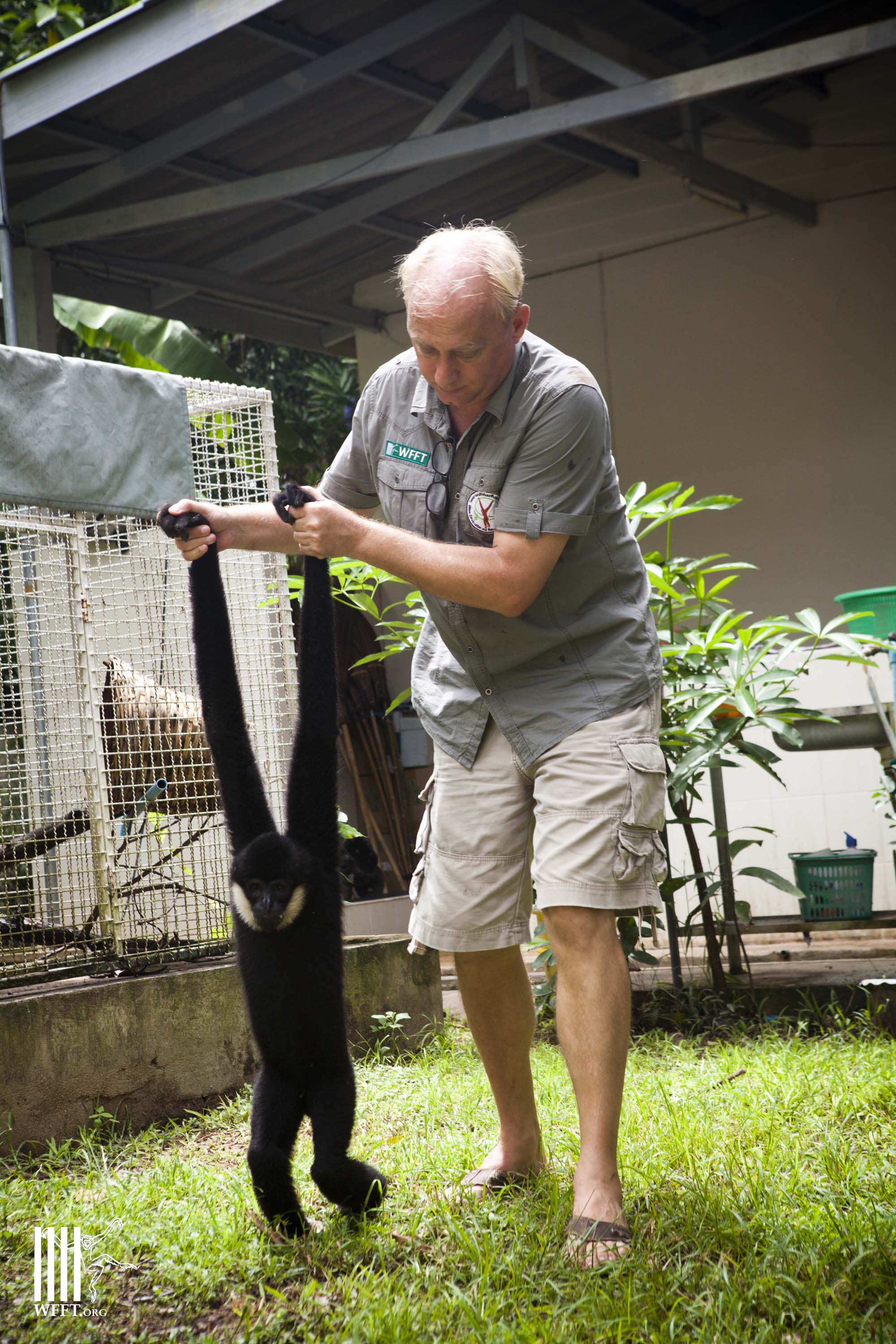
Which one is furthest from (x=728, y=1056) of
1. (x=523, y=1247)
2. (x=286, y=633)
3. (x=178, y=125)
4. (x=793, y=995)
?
(x=178, y=125)

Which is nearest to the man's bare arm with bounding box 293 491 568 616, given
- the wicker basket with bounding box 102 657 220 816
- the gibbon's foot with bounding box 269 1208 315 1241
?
the gibbon's foot with bounding box 269 1208 315 1241

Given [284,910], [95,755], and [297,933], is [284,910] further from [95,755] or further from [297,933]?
[95,755]

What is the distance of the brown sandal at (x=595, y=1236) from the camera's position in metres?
2.08

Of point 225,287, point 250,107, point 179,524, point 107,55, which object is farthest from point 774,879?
point 225,287

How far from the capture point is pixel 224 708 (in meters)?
2.13

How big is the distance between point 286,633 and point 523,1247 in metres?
2.40

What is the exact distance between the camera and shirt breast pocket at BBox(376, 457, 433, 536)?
250 cm

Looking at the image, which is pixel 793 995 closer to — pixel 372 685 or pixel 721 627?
pixel 721 627

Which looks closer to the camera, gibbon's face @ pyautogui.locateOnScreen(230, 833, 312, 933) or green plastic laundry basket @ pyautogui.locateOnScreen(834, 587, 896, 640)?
gibbon's face @ pyautogui.locateOnScreen(230, 833, 312, 933)

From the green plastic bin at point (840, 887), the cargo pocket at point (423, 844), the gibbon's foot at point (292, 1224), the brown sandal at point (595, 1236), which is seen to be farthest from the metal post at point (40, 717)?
the green plastic bin at point (840, 887)

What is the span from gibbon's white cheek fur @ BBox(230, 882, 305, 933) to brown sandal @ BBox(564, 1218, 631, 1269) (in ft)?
2.47

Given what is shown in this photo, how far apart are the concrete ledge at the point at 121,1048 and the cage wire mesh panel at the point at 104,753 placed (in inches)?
7.3

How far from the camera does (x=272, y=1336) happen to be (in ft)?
6.34

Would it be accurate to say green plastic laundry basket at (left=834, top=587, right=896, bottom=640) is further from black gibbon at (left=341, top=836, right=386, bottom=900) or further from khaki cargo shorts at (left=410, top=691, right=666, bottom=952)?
black gibbon at (left=341, top=836, right=386, bottom=900)
